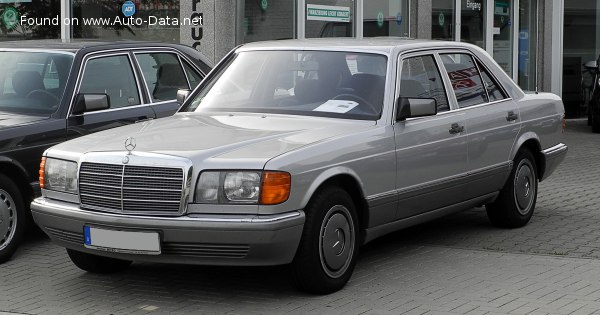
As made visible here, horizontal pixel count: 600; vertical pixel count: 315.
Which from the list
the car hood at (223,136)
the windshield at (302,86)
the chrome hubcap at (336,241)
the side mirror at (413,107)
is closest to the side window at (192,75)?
the windshield at (302,86)

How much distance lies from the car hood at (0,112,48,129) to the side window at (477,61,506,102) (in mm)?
3576

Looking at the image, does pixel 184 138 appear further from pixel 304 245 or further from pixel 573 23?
pixel 573 23

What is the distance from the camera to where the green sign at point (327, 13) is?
16.2m

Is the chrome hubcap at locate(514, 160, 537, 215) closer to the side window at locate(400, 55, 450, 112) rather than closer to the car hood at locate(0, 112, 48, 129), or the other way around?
the side window at locate(400, 55, 450, 112)

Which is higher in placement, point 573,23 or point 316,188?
point 573,23

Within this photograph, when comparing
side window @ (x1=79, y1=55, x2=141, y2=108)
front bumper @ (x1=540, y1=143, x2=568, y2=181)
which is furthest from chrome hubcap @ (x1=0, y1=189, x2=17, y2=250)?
front bumper @ (x1=540, y1=143, x2=568, y2=181)

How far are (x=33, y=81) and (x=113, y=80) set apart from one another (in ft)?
2.34

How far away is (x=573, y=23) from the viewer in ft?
74.4

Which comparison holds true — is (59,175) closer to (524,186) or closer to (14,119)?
(14,119)

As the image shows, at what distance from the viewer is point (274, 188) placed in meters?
6.06

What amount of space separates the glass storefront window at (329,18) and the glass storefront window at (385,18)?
1.19ft

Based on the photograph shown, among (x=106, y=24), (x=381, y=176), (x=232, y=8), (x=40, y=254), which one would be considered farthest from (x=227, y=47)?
(x=381, y=176)

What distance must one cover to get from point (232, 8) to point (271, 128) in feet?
28.0

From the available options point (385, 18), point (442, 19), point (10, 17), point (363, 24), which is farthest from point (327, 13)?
point (10, 17)
